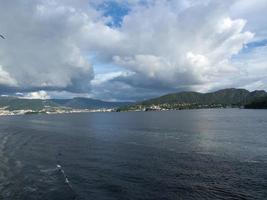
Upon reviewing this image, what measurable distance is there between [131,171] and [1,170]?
28.3m

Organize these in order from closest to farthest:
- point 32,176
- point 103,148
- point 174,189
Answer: point 174,189
point 32,176
point 103,148

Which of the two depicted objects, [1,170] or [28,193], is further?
[1,170]

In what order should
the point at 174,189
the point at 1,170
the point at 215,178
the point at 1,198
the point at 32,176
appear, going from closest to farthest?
1. the point at 1,198
2. the point at 174,189
3. the point at 215,178
4. the point at 32,176
5. the point at 1,170

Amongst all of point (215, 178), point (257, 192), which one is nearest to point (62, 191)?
point (215, 178)

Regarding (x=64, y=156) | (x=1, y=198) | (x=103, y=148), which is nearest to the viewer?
(x=1, y=198)

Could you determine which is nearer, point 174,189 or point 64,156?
point 174,189

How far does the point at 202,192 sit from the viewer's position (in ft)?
177

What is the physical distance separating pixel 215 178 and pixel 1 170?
44.7 m

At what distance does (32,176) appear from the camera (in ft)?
217

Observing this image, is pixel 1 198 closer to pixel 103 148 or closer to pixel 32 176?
pixel 32 176

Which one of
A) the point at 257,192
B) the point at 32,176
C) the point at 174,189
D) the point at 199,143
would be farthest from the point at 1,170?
the point at 199,143

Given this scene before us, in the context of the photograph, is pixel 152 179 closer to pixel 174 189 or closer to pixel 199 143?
pixel 174 189

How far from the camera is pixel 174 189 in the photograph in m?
55.8

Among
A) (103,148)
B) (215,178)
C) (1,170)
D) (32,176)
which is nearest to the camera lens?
(215,178)
